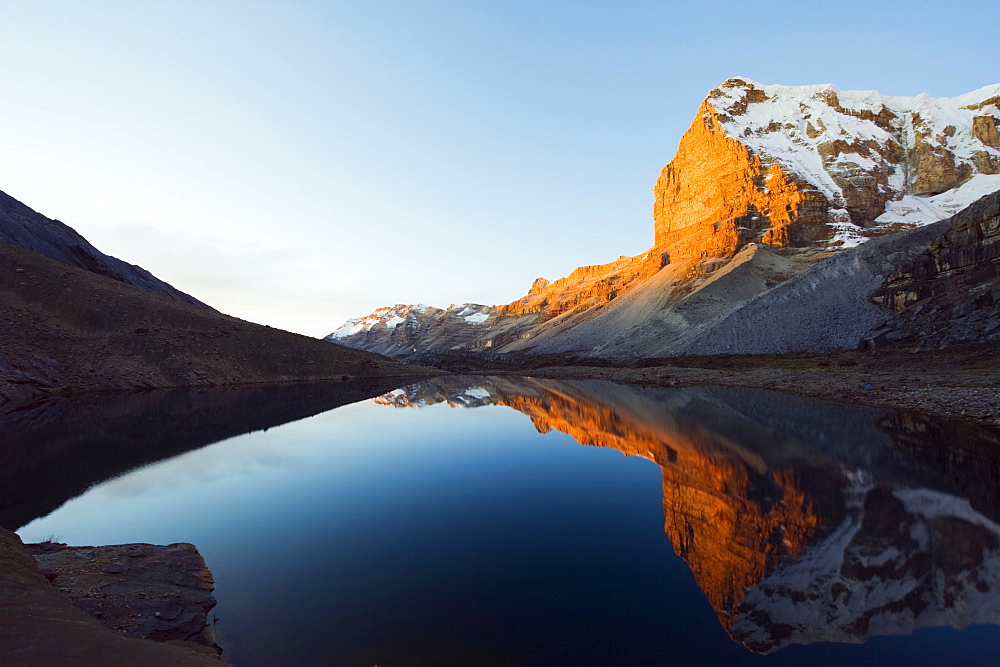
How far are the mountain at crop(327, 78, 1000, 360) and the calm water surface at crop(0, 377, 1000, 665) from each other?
180 feet

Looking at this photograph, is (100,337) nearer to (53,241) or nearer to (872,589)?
(53,241)

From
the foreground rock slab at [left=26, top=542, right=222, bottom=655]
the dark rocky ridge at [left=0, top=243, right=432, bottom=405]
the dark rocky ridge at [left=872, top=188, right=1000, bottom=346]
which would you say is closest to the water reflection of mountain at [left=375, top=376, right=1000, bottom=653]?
the foreground rock slab at [left=26, top=542, right=222, bottom=655]

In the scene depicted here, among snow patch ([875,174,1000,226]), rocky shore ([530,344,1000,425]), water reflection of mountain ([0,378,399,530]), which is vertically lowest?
water reflection of mountain ([0,378,399,530])

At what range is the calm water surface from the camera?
6.75 metres

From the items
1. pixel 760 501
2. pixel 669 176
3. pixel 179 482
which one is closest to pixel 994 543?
pixel 760 501

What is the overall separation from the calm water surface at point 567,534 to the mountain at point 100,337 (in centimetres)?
2514

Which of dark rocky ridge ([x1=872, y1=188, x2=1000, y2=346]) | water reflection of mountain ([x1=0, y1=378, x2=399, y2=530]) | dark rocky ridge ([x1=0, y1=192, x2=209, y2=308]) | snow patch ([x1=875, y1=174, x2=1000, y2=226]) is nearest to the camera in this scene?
water reflection of mountain ([x1=0, y1=378, x2=399, y2=530])

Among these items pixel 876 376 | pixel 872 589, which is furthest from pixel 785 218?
pixel 872 589

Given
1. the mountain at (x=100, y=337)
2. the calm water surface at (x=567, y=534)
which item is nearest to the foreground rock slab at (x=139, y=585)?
the calm water surface at (x=567, y=534)

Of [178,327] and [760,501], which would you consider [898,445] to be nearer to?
[760,501]

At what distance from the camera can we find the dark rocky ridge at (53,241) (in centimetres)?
6197

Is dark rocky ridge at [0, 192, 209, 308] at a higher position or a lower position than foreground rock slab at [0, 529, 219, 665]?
higher

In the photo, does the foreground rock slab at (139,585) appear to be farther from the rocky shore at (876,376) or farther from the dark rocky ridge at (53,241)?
the dark rocky ridge at (53,241)

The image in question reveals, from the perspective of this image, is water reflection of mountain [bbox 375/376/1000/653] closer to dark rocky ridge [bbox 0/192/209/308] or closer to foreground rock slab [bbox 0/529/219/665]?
foreground rock slab [bbox 0/529/219/665]
